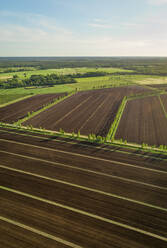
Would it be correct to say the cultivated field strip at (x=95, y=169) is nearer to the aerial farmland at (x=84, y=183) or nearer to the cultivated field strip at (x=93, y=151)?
the aerial farmland at (x=84, y=183)

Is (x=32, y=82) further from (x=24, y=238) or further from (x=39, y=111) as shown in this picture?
(x=24, y=238)

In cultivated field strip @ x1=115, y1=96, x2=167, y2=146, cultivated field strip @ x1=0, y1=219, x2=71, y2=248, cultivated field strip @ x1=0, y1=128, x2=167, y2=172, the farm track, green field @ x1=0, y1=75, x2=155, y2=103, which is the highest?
green field @ x1=0, y1=75, x2=155, y2=103

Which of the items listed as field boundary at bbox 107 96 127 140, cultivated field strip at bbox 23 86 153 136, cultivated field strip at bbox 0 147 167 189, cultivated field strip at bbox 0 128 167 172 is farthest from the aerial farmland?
field boundary at bbox 107 96 127 140


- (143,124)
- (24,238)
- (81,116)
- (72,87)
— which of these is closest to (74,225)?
(24,238)

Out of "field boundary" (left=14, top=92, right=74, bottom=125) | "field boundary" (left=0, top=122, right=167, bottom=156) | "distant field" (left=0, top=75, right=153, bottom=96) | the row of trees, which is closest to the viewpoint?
"field boundary" (left=0, top=122, right=167, bottom=156)

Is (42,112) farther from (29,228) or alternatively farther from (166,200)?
(166,200)

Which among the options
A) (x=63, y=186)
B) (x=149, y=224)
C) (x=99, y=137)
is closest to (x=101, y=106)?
(x=99, y=137)

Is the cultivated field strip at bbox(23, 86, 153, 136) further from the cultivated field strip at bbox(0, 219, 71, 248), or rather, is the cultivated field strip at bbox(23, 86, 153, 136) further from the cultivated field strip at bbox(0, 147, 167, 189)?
the cultivated field strip at bbox(0, 219, 71, 248)

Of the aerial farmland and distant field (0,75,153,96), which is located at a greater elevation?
distant field (0,75,153,96)
